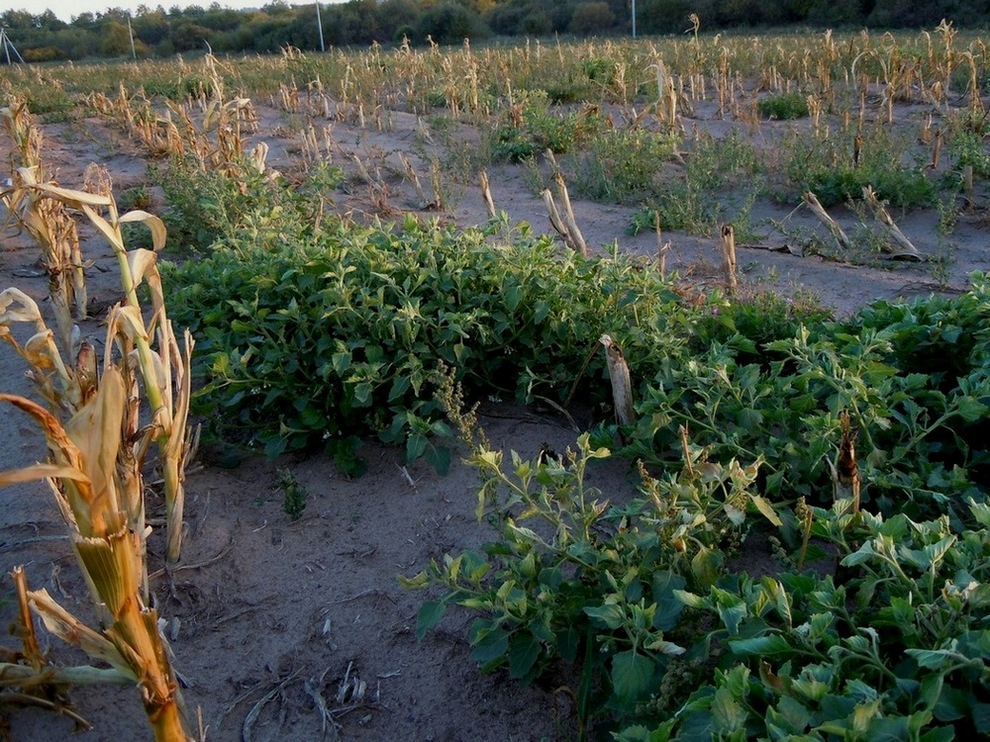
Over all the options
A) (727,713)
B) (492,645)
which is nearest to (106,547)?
(492,645)

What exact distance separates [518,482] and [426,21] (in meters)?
37.2

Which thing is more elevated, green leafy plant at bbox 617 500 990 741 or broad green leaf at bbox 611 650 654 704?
green leafy plant at bbox 617 500 990 741

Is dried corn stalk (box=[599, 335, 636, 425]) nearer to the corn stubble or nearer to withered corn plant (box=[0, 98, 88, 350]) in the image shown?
the corn stubble

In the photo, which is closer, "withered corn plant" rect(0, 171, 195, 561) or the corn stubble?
the corn stubble

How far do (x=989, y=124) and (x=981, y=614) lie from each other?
23.1ft

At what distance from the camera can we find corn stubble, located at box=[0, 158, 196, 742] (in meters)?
1.86

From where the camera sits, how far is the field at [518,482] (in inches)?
71.9

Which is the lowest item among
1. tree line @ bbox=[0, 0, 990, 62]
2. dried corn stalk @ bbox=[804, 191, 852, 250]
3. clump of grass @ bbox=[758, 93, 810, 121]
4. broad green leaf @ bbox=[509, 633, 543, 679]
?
broad green leaf @ bbox=[509, 633, 543, 679]

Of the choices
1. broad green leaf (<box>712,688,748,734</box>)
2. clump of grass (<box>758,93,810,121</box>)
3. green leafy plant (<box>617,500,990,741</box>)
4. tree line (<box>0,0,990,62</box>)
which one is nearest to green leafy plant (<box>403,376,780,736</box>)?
green leafy plant (<box>617,500,990,741</box>)

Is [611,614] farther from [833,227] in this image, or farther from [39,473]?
[833,227]

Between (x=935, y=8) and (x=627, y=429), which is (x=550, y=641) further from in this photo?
(x=935, y=8)

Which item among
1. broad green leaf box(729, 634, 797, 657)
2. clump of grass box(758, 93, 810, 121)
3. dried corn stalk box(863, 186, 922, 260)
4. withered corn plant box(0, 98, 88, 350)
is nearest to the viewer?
broad green leaf box(729, 634, 797, 657)

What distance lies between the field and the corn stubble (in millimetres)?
17

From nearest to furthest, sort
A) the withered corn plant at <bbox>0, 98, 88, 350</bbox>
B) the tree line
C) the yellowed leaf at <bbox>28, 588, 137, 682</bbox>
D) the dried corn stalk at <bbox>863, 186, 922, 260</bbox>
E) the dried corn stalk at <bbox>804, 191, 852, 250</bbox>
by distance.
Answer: the yellowed leaf at <bbox>28, 588, 137, 682</bbox>
the withered corn plant at <bbox>0, 98, 88, 350</bbox>
the dried corn stalk at <bbox>863, 186, 922, 260</bbox>
the dried corn stalk at <bbox>804, 191, 852, 250</bbox>
the tree line
